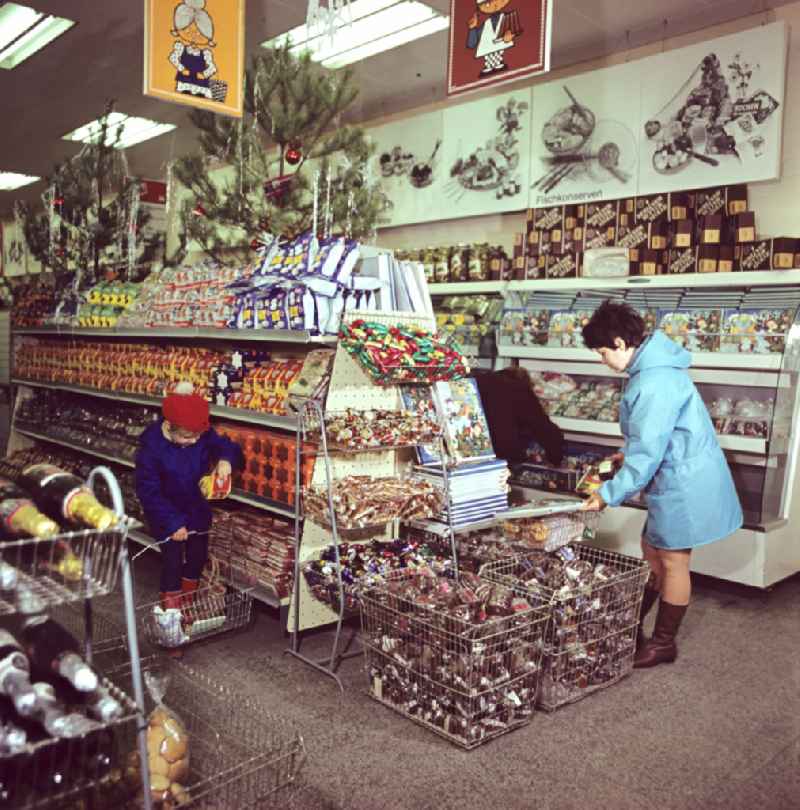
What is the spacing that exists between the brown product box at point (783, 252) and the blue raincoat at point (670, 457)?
6.60ft

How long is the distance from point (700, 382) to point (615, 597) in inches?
98.2

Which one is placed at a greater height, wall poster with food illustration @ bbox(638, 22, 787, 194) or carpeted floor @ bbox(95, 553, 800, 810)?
wall poster with food illustration @ bbox(638, 22, 787, 194)

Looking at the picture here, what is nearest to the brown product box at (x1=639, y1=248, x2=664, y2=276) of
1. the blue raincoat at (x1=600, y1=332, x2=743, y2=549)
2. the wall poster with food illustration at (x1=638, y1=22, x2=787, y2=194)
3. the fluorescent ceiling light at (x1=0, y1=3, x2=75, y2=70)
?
the wall poster with food illustration at (x1=638, y1=22, x2=787, y2=194)

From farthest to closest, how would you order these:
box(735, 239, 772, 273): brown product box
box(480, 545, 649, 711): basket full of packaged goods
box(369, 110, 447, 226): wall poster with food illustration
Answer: box(369, 110, 447, 226): wall poster with food illustration < box(735, 239, 772, 273): brown product box < box(480, 545, 649, 711): basket full of packaged goods

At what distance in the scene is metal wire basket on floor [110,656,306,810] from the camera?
8.93 ft

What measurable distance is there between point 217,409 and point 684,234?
12.6 ft

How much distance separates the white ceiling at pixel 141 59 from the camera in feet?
21.8

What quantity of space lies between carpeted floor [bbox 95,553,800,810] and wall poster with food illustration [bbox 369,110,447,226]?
558 centimetres

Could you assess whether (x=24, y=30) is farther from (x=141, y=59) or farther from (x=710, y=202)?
(x=710, y=202)

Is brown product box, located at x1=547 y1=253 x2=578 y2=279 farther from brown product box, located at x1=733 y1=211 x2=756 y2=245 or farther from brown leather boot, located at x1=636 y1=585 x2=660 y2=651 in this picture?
brown leather boot, located at x1=636 y1=585 x2=660 y2=651

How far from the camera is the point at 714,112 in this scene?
611 centimetres

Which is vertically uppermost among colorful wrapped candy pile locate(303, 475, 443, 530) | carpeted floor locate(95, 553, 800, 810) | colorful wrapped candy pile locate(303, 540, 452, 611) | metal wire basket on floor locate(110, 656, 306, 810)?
colorful wrapped candy pile locate(303, 475, 443, 530)

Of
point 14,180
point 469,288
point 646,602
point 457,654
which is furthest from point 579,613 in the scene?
point 14,180

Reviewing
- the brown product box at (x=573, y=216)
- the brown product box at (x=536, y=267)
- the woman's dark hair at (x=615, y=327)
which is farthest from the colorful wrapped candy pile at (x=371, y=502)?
the brown product box at (x=573, y=216)
